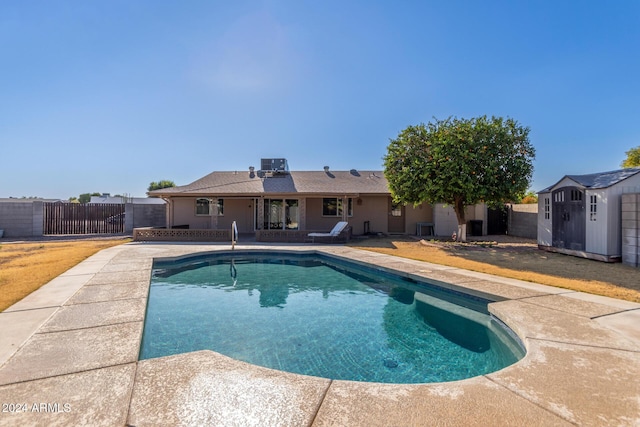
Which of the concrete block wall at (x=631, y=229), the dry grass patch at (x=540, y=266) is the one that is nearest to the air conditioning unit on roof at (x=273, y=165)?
the dry grass patch at (x=540, y=266)

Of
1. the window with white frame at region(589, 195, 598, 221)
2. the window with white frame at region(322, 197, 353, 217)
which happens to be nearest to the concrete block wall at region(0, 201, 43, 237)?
the window with white frame at region(322, 197, 353, 217)

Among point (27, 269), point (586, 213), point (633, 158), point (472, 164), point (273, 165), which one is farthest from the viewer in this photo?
point (633, 158)

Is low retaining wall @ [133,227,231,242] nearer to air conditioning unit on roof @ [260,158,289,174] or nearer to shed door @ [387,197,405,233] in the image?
air conditioning unit on roof @ [260,158,289,174]

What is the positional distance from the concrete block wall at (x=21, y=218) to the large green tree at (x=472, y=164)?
19078 mm

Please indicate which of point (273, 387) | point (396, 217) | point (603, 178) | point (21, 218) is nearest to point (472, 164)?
point (603, 178)

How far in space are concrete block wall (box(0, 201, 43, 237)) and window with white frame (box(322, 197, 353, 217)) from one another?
1558 cm

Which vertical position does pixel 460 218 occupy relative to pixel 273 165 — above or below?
below

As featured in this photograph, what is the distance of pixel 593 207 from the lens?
901 cm

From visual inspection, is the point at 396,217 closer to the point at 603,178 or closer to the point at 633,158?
the point at 603,178

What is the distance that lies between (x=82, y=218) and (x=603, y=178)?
24546 mm

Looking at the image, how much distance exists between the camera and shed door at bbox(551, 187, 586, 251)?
9562 mm

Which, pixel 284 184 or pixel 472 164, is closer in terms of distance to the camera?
pixel 472 164

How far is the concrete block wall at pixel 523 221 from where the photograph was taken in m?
15.8

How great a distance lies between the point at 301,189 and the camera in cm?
1648
